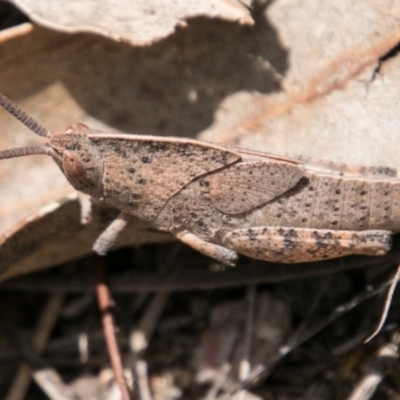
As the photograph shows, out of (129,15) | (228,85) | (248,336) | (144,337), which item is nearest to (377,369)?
(248,336)

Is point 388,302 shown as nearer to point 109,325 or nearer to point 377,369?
point 377,369

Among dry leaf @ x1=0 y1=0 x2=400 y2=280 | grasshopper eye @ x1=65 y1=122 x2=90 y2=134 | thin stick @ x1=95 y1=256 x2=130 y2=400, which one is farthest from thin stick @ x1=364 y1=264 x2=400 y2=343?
grasshopper eye @ x1=65 y1=122 x2=90 y2=134

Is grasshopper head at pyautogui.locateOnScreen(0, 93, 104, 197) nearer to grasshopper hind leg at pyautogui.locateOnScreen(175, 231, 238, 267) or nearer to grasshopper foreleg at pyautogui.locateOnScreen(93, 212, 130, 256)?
grasshopper foreleg at pyautogui.locateOnScreen(93, 212, 130, 256)

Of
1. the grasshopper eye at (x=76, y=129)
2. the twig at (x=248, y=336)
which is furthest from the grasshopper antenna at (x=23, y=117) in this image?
the twig at (x=248, y=336)

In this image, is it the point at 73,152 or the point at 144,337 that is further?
the point at 144,337

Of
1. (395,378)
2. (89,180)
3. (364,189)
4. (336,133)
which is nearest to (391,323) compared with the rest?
(395,378)

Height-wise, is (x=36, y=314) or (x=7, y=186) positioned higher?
(x=7, y=186)

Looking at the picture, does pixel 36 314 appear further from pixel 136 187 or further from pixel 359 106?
pixel 359 106

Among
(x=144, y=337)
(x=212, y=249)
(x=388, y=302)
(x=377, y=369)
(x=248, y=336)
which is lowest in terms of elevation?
(x=144, y=337)
